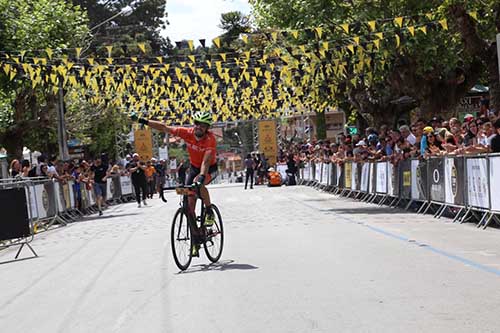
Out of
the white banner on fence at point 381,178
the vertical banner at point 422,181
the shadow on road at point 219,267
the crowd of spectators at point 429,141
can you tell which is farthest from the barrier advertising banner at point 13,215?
the white banner on fence at point 381,178

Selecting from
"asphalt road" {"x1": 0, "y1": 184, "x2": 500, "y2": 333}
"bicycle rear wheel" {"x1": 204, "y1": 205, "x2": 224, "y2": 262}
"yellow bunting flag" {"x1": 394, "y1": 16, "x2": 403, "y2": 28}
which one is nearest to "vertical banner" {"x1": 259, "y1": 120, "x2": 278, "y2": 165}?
"yellow bunting flag" {"x1": 394, "y1": 16, "x2": 403, "y2": 28}

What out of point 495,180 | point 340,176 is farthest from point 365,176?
point 495,180

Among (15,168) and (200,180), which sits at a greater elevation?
(15,168)

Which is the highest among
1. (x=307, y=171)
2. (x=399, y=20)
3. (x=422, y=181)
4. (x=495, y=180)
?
(x=399, y=20)

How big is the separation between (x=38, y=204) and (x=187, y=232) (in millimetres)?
10722

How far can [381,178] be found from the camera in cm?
2261

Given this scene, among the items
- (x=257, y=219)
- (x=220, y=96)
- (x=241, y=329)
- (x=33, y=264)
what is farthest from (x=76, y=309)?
(x=220, y=96)

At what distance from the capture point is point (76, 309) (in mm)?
8625

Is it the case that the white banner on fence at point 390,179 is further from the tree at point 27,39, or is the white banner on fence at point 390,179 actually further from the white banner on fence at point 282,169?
the white banner on fence at point 282,169

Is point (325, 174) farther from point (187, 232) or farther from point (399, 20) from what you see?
point (187, 232)

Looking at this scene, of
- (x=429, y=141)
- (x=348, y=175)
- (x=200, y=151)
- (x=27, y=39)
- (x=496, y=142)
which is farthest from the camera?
(x=348, y=175)

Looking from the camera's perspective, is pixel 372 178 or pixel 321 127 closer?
pixel 372 178

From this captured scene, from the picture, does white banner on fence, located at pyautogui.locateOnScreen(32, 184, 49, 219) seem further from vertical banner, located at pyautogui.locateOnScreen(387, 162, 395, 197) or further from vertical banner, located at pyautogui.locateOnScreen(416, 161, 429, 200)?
vertical banner, located at pyautogui.locateOnScreen(416, 161, 429, 200)

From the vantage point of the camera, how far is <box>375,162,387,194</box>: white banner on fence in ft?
72.6
